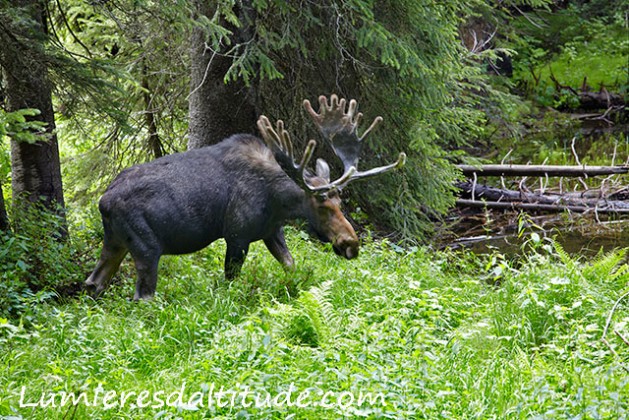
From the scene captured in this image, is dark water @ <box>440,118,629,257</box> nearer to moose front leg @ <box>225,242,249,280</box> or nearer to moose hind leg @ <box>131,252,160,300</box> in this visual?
moose front leg @ <box>225,242,249,280</box>

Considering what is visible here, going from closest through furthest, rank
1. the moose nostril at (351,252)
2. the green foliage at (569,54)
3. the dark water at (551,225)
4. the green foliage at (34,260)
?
the green foliage at (34,260) < the moose nostril at (351,252) < the dark water at (551,225) < the green foliage at (569,54)

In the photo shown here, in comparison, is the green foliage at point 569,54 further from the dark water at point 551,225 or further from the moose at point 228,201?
the moose at point 228,201

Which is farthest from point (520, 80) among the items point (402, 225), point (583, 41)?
point (402, 225)

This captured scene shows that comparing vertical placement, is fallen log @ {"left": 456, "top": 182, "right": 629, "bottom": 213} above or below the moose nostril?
below

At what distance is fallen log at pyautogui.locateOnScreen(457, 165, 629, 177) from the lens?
1368cm

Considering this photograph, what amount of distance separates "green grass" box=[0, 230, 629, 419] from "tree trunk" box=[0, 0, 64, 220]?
5.75ft

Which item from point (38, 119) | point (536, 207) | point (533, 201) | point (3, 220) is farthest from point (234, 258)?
point (533, 201)

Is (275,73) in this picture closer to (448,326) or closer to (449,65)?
(449,65)

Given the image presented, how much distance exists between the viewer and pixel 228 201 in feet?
29.1

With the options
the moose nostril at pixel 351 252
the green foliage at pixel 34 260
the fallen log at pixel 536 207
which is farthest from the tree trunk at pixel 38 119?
the fallen log at pixel 536 207

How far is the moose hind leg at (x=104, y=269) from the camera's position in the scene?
8570 millimetres

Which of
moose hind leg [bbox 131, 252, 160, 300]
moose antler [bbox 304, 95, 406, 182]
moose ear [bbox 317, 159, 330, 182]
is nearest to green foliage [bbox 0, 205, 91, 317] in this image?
moose hind leg [bbox 131, 252, 160, 300]

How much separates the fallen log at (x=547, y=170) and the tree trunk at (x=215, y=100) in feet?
12.5

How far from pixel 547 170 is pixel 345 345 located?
8.70 m
